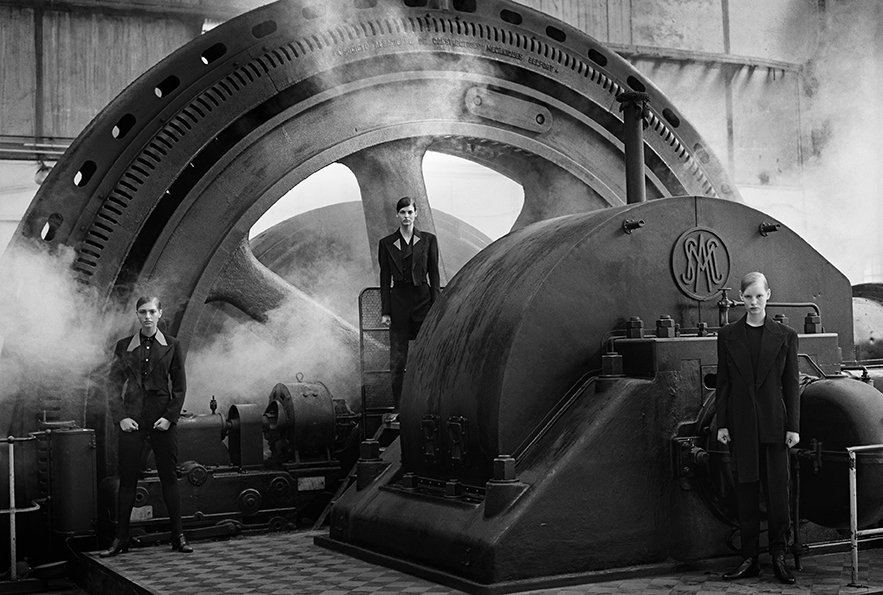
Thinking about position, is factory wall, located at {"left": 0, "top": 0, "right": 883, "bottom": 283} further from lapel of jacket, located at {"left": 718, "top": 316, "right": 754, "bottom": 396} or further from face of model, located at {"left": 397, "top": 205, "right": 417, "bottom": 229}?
lapel of jacket, located at {"left": 718, "top": 316, "right": 754, "bottom": 396}

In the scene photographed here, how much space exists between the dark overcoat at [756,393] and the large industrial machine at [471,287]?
0.15 meters

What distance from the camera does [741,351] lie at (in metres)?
3.76

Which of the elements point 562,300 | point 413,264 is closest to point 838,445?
point 562,300

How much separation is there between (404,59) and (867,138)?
561 cm

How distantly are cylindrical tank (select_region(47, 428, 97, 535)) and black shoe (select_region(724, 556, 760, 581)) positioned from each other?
284 cm

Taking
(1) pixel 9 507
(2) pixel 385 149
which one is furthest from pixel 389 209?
(1) pixel 9 507

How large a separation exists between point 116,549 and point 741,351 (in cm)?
271

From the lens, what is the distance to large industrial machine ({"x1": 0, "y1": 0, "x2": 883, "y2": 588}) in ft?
12.6

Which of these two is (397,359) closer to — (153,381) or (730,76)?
(153,381)

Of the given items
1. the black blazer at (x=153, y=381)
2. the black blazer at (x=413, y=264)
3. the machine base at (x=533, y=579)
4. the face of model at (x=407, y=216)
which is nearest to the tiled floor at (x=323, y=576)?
the machine base at (x=533, y=579)

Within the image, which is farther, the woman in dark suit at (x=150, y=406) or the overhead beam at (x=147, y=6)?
the overhead beam at (x=147, y=6)

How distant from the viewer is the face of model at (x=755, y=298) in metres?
3.77

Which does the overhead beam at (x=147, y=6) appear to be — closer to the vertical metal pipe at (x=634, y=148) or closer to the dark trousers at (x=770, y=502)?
the vertical metal pipe at (x=634, y=148)

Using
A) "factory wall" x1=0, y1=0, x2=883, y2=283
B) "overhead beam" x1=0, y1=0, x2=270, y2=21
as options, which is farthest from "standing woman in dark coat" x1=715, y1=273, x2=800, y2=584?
"overhead beam" x1=0, y1=0, x2=270, y2=21
